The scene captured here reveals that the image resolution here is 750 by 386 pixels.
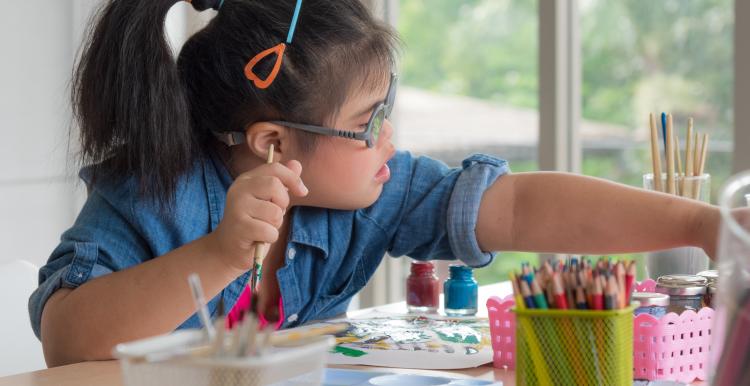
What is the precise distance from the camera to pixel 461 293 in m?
1.28

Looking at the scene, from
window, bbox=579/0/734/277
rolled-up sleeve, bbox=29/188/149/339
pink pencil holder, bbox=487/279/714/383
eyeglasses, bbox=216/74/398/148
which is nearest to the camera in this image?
pink pencil holder, bbox=487/279/714/383

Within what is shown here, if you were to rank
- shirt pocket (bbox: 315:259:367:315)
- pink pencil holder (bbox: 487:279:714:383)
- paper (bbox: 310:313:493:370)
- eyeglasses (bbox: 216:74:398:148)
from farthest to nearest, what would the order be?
1. shirt pocket (bbox: 315:259:367:315)
2. eyeglasses (bbox: 216:74:398:148)
3. paper (bbox: 310:313:493:370)
4. pink pencil holder (bbox: 487:279:714:383)

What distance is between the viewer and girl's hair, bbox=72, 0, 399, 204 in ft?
3.98

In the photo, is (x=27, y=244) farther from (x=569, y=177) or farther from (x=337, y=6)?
(x=569, y=177)

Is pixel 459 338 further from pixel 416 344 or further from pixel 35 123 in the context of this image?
pixel 35 123

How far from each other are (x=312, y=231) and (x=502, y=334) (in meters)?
0.43

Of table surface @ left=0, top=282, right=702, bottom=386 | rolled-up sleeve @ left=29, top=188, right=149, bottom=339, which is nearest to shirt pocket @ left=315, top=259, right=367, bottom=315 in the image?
rolled-up sleeve @ left=29, top=188, right=149, bottom=339

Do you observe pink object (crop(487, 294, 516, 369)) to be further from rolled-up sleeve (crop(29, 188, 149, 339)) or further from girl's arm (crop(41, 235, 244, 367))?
rolled-up sleeve (crop(29, 188, 149, 339))

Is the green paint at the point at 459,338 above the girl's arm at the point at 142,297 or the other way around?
the other way around

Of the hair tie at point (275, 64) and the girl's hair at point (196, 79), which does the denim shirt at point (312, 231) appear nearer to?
the girl's hair at point (196, 79)

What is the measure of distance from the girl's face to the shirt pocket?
0.16 m

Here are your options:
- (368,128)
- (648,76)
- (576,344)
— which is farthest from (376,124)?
(648,76)

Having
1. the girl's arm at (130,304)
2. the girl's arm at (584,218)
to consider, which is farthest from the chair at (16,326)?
the girl's arm at (584,218)

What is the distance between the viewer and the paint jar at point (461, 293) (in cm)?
128
